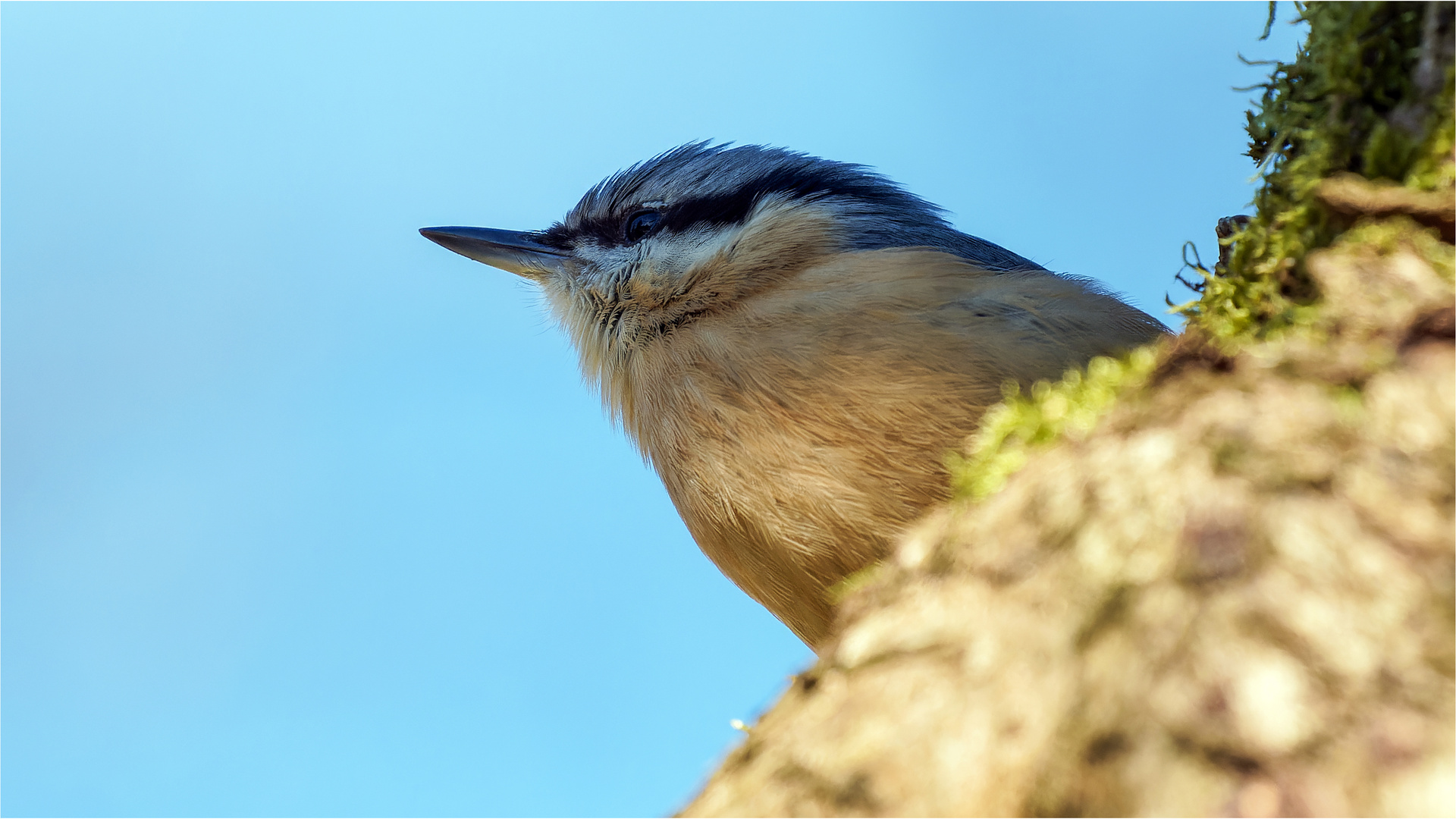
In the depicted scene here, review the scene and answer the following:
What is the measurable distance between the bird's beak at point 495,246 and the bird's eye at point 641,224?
12.5 inches

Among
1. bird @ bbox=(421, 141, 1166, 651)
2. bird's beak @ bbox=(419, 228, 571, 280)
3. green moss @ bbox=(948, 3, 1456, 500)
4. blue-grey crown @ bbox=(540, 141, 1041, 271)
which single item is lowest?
green moss @ bbox=(948, 3, 1456, 500)

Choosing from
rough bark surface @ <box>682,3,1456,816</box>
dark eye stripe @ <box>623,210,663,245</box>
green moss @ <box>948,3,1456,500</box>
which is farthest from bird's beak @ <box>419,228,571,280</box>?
rough bark surface @ <box>682,3,1456,816</box>

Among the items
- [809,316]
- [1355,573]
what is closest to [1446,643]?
[1355,573]

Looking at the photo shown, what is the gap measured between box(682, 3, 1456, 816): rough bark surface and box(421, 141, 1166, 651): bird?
1.16 meters

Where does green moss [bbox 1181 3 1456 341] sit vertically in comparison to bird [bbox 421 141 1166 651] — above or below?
below

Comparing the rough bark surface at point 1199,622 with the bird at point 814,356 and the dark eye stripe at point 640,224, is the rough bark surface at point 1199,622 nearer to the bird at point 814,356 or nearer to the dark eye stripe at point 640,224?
the bird at point 814,356

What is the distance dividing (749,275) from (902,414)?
2.71ft

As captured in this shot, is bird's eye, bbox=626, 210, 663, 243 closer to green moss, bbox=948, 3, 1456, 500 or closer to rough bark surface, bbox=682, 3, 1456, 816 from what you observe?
green moss, bbox=948, 3, 1456, 500

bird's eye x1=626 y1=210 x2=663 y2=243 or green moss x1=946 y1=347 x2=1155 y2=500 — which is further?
bird's eye x1=626 y1=210 x2=663 y2=243

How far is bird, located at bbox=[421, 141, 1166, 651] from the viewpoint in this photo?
242cm

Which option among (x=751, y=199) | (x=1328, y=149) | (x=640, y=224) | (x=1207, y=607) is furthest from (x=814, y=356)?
(x=1207, y=607)

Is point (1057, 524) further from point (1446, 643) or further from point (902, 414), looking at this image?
point (902, 414)

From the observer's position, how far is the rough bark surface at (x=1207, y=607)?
2.65 ft

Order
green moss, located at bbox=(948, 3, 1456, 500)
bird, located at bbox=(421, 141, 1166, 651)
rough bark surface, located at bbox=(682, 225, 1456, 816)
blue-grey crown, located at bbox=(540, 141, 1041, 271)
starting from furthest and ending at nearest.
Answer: blue-grey crown, located at bbox=(540, 141, 1041, 271), bird, located at bbox=(421, 141, 1166, 651), green moss, located at bbox=(948, 3, 1456, 500), rough bark surface, located at bbox=(682, 225, 1456, 816)
